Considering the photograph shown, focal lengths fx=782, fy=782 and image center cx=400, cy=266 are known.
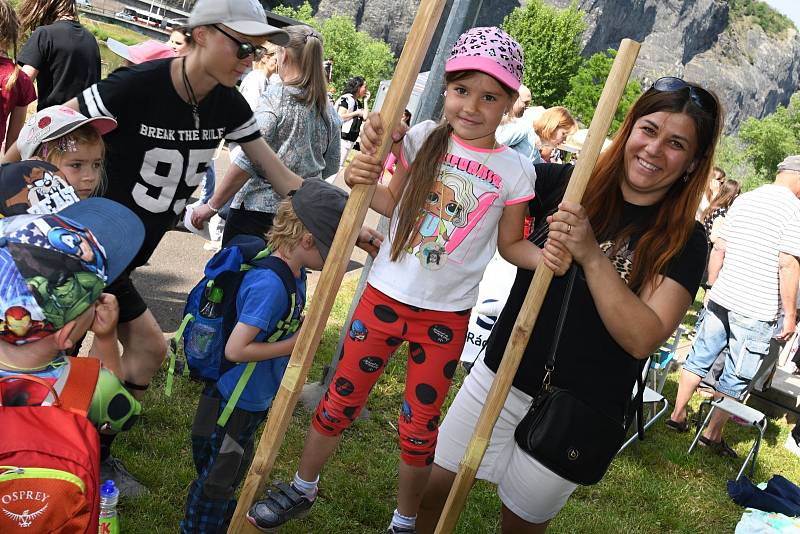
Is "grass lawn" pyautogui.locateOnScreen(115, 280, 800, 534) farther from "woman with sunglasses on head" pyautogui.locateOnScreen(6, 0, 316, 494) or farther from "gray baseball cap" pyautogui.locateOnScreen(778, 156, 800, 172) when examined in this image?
"gray baseball cap" pyautogui.locateOnScreen(778, 156, 800, 172)

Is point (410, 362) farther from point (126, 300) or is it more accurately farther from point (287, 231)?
point (126, 300)


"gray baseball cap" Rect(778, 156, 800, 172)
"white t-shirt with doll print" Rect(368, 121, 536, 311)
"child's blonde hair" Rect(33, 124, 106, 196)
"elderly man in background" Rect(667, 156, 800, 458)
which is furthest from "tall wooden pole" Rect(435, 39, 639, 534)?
"gray baseball cap" Rect(778, 156, 800, 172)

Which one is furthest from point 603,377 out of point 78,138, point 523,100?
point 523,100

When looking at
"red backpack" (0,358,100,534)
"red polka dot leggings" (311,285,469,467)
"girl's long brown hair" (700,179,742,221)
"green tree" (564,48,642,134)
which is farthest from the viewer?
"green tree" (564,48,642,134)

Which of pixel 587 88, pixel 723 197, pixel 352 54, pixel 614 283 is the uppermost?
pixel 587 88

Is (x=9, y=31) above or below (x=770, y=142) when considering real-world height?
below

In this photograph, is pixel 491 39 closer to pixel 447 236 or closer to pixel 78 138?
pixel 447 236

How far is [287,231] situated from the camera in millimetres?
2854

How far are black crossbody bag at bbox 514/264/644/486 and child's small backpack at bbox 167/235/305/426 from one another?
3.15 ft

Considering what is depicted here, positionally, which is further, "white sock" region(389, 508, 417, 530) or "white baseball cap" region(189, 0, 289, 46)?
"white sock" region(389, 508, 417, 530)

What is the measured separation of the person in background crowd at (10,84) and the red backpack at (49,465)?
332cm

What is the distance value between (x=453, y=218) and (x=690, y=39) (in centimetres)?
15866

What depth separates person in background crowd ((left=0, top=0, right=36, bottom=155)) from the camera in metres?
4.36

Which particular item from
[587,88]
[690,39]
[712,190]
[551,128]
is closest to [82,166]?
[551,128]
